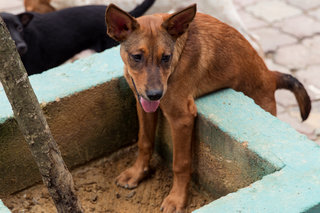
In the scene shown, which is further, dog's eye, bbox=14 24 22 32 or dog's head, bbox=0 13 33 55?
dog's eye, bbox=14 24 22 32

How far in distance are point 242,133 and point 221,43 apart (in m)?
0.65

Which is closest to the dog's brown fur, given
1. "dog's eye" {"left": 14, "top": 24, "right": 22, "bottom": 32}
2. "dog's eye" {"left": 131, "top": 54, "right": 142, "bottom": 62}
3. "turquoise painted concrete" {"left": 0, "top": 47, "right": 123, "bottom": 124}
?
"dog's eye" {"left": 14, "top": 24, "right": 22, "bottom": 32}

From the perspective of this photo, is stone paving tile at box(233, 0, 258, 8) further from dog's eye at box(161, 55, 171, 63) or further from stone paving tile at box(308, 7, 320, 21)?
dog's eye at box(161, 55, 171, 63)

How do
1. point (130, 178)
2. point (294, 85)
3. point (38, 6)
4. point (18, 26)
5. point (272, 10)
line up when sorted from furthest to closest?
1. point (272, 10)
2. point (38, 6)
3. point (18, 26)
4. point (294, 85)
5. point (130, 178)

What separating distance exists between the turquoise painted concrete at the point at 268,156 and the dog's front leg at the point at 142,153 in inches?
14.8

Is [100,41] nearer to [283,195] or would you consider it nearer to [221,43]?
[221,43]

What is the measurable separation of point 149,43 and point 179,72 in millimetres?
360

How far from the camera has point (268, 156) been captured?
2.56 m

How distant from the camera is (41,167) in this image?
94.9 inches

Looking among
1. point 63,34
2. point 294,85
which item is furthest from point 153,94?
point 63,34

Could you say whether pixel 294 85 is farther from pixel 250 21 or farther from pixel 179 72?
pixel 250 21

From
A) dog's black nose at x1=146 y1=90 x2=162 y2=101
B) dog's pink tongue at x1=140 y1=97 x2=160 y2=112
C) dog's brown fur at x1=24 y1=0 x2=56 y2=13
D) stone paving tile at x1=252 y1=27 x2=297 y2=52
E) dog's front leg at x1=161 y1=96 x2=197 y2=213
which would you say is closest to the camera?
dog's black nose at x1=146 y1=90 x2=162 y2=101

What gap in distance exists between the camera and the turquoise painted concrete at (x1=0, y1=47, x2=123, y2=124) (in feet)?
10.1

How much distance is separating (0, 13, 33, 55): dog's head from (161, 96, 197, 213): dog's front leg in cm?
178
